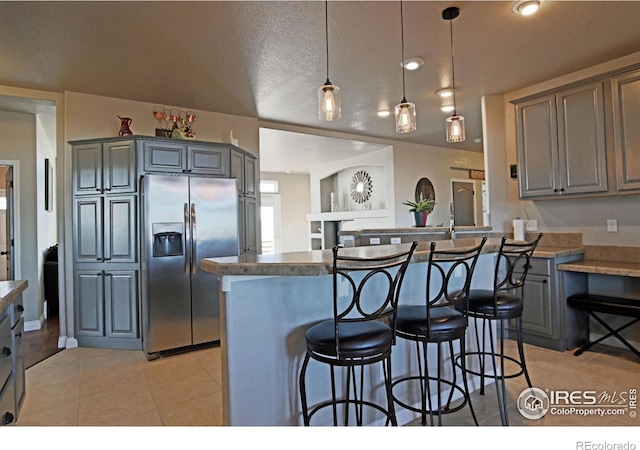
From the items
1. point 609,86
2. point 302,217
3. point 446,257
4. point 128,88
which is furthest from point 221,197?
point 302,217

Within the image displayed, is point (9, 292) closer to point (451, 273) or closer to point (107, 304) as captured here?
point (107, 304)

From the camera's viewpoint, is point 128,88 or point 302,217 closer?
point 128,88

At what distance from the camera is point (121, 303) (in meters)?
3.70

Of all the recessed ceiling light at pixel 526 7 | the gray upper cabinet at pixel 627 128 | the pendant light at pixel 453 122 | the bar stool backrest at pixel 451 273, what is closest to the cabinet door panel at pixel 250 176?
the pendant light at pixel 453 122

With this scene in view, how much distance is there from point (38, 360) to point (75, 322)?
45 cm

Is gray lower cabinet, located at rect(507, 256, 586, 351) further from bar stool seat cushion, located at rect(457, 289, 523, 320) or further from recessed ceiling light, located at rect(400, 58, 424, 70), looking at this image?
recessed ceiling light, located at rect(400, 58, 424, 70)

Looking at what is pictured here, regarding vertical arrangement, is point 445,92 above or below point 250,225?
above

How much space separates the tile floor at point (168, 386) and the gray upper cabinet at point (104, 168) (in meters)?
1.62

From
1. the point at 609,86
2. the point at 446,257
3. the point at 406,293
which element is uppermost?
the point at 609,86

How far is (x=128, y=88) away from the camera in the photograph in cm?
369

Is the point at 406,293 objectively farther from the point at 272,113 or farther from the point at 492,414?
the point at 272,113

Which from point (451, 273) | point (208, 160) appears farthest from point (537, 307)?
point (208, 160)

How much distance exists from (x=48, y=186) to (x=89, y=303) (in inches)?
91.3

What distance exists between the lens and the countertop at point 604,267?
286 centimetres
